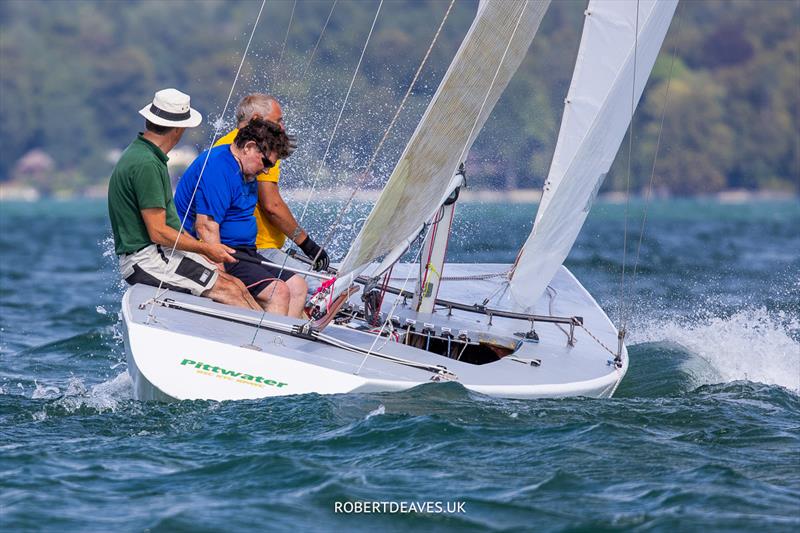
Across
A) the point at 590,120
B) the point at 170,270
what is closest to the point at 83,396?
the point at 170,270

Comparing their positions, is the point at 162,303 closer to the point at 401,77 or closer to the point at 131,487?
the point at 131,487

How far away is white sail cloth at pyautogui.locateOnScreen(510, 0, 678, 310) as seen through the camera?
290 inches

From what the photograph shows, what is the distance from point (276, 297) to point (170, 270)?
56 cm

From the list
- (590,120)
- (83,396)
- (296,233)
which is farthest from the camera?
(590,120)

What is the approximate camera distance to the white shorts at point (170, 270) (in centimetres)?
653

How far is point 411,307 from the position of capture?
→ 748 cm

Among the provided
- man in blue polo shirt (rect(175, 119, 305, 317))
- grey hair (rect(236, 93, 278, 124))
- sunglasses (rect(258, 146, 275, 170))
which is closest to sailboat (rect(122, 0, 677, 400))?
man in blue polo shirt (rect(175, 119, 305, 317))

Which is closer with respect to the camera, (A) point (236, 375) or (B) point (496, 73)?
(A) point (236, 375)

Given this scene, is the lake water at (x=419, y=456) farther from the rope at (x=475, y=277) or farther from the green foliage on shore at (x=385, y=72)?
the green foliage on shore at (x=385, y=72)

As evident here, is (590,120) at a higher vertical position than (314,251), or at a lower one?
higher

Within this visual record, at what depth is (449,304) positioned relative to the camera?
24.8ft

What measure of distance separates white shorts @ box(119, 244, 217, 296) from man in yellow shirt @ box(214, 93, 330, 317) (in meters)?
0.43

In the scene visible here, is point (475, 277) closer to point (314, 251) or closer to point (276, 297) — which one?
point (314, 251)

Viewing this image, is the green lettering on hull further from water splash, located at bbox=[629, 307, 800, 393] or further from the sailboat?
water splash, located at bbox=[629, 307, 800, 393]
